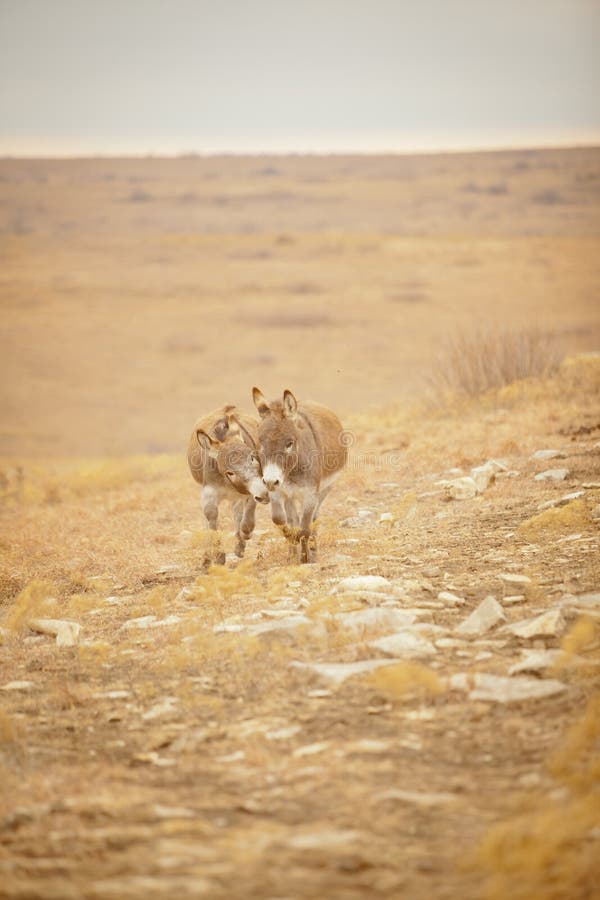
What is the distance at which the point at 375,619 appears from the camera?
6.29 m

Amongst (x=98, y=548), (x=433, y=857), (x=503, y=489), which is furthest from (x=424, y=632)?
(x=98, y=548)

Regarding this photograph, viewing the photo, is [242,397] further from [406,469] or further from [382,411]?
[406,469]

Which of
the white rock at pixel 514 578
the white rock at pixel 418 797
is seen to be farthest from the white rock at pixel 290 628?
the white rock at pixel 418 797

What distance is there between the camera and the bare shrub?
18625 mm

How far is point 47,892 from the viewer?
364 cm

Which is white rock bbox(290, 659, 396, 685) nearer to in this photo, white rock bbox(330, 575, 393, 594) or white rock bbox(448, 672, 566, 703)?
white rock bbox(448, 672, 566, 703)

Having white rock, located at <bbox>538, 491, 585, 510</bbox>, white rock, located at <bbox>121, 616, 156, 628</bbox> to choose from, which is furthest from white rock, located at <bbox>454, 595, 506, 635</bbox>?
white rock, located at <bbox>538, 491, 585, 510</bbox>

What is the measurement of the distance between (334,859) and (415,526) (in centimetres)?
633

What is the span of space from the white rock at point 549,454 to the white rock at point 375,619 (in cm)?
617

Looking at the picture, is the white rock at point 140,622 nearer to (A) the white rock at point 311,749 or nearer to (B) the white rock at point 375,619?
(B) the white rock at point 375,619

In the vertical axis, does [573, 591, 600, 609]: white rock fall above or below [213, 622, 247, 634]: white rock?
above

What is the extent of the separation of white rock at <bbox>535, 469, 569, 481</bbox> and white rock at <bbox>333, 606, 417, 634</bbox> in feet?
15.9

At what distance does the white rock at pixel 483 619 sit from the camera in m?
6.12

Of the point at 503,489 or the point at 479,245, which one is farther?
the point at 479,245
